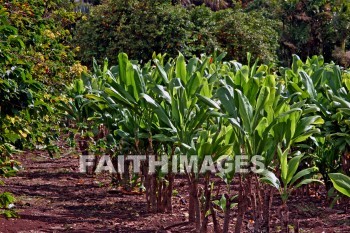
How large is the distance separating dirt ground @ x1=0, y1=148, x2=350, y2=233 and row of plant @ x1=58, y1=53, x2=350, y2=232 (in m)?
0.31

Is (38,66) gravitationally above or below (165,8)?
below

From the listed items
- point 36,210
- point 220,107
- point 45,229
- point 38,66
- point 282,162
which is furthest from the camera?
point 38,66

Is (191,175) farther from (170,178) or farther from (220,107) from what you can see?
(170,178)

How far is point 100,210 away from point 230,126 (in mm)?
2191

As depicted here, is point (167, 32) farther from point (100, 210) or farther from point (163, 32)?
point (100, 210)

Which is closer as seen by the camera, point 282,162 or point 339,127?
point 282,162

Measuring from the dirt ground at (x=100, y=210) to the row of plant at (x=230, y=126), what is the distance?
309mm

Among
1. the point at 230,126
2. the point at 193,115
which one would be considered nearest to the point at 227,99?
the point at 230,126

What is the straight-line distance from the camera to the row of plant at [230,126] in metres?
4.20

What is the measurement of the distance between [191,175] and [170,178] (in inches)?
39.5

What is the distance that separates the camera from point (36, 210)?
612 cm

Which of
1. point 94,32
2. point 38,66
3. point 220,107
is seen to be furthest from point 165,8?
point 220,107

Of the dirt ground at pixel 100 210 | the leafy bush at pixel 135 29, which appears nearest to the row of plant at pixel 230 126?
the dirt ground at pixel 100 210

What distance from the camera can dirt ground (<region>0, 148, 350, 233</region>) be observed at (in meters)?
5.28
